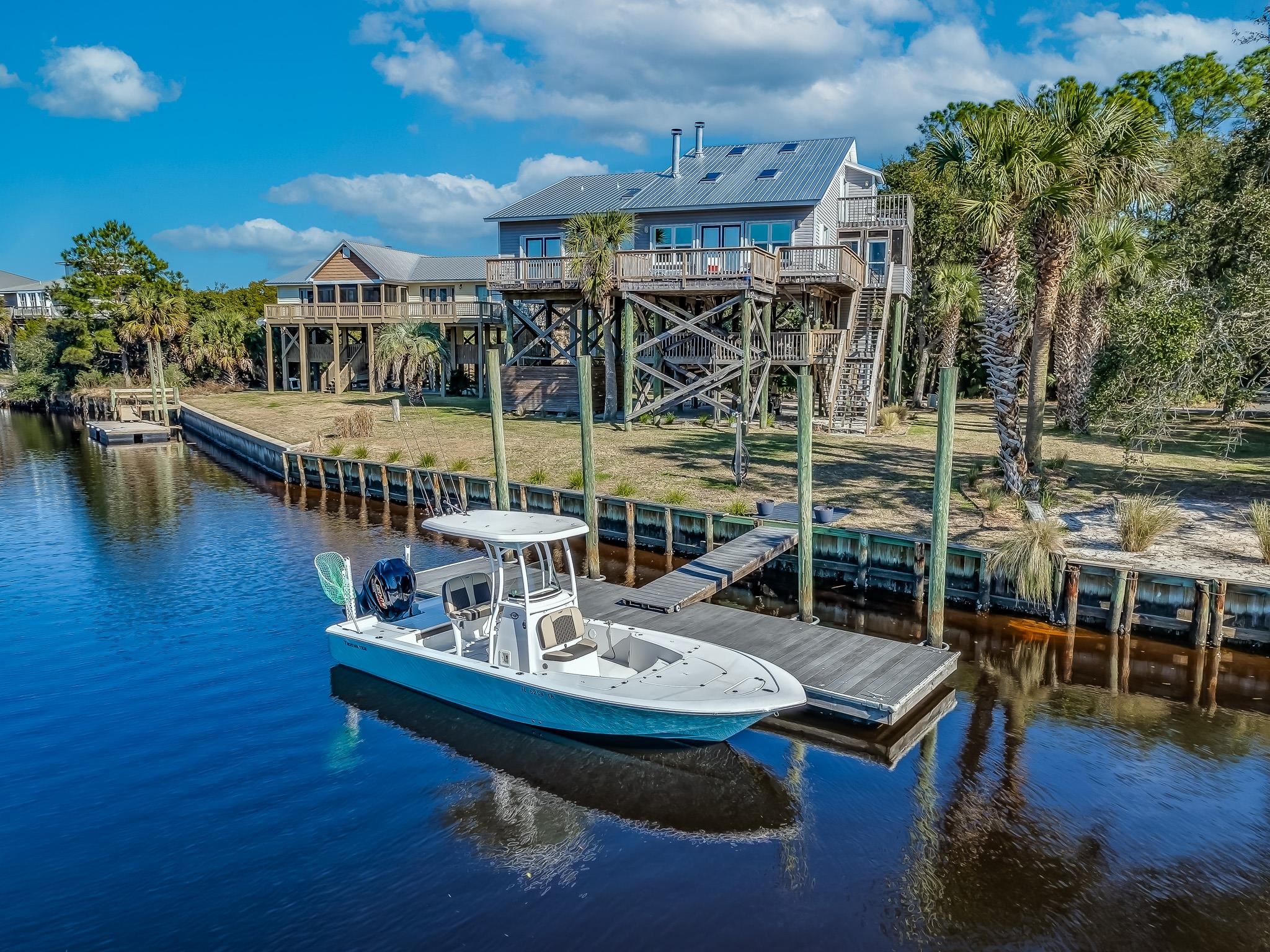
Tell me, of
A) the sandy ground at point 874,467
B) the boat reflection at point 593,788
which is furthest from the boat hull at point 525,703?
the sandy ground at point 874,467

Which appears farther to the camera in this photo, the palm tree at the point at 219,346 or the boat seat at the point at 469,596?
the palm tree at the point at 219,346

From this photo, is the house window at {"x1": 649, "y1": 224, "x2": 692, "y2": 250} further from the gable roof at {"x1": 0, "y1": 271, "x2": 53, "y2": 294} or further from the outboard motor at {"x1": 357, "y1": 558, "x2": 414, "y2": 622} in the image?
the gable roof at {"x1": 0, "y1": 271, "x2": 53, "y2": 294}

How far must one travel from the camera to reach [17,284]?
9725 cm

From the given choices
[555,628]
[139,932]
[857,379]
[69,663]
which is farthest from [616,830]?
[857,379]

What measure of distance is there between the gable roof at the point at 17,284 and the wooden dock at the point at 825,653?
321 feet

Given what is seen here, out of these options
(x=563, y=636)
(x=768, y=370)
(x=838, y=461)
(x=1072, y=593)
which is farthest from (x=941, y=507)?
(x=768, y=370)

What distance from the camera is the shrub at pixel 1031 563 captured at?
A: 52.3 feet

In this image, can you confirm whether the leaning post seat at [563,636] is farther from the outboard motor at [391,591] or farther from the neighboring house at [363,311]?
the neighboring house at [363,311]

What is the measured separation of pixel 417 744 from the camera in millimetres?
12453

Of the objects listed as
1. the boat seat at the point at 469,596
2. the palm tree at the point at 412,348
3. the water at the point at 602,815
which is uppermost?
the palm tree at the point at 412,348

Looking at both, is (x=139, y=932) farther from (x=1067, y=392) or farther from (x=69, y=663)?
(x=1067, y=392)

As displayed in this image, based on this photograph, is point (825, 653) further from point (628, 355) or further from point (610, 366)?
point (610, 366)

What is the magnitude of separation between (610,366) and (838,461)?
11329mm

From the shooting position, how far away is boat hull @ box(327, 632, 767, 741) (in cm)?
1112
